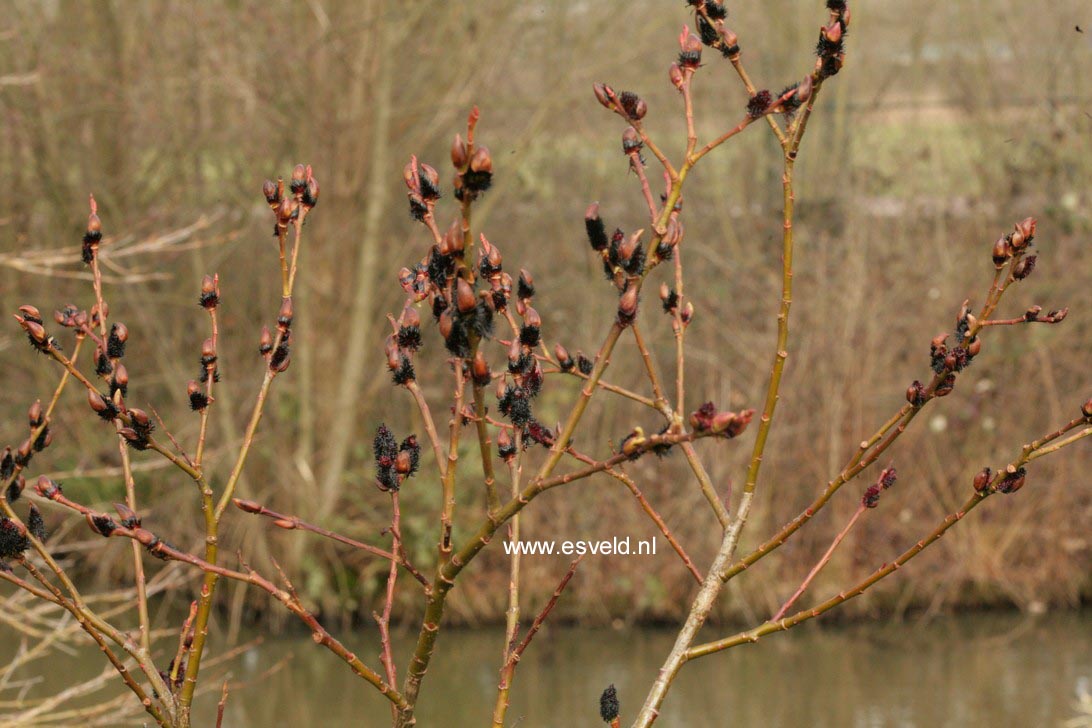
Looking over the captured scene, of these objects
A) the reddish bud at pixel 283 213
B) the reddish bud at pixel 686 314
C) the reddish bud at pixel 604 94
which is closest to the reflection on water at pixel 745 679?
the reddish bud at pixel 686 314

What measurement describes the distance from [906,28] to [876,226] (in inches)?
95.0

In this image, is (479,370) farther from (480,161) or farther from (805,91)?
(805,91)

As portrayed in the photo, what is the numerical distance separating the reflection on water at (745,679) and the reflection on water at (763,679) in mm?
10

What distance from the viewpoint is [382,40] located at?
8039 mm

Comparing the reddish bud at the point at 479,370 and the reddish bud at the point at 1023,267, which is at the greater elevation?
the reddish bud at the point at 1023,267

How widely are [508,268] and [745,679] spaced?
296 centimetres

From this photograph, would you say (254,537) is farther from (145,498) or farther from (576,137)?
(576,137)

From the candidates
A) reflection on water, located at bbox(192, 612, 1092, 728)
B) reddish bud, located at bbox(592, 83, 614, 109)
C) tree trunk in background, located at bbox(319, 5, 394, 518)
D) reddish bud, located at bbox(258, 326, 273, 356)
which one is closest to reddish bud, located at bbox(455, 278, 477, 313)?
reddish bud, located at bbox(592, 83, 614, 109)

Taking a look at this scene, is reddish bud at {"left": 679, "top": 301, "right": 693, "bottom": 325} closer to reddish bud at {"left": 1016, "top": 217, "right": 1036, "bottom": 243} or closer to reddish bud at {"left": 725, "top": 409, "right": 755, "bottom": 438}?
reddish bud at {"left": 1016, "top": 217, "right": 1036, "bottom": 243}

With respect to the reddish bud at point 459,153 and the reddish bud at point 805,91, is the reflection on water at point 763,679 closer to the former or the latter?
the reddish bud at point 805,91

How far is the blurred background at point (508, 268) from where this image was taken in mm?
7934

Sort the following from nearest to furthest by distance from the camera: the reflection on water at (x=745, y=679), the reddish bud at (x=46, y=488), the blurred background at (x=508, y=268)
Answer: the reddish bud at (x=46, y=488)
the reflection on water at (x=745, y=679)
the blurred background at (x=508, y=268)

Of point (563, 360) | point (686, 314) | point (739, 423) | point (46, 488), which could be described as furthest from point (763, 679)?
point (739, 423)

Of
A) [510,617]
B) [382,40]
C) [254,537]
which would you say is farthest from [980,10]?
[510,617]
